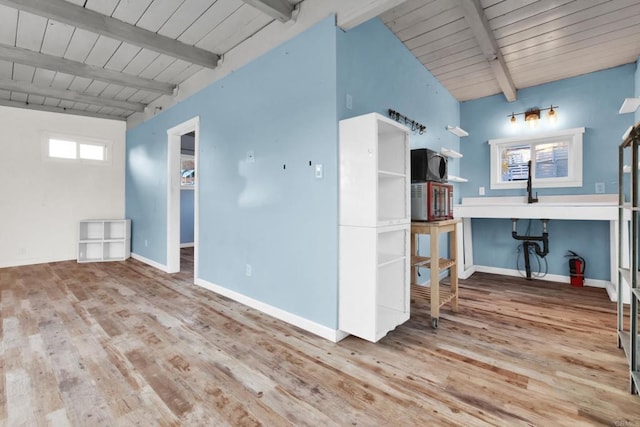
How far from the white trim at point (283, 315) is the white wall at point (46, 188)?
12.0ft

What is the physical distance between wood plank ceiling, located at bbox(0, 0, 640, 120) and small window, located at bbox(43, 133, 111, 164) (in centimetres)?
118

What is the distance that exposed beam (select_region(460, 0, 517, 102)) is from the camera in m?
2.31

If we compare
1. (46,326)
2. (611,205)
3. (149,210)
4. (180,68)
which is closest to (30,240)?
(149,210)

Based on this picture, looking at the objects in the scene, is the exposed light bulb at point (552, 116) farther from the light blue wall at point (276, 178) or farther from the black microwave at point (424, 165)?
the light blue wall at point (276, 178)

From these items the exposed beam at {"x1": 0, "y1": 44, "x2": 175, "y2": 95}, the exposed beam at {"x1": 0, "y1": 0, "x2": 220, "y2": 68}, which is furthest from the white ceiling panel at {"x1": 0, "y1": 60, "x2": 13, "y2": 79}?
the exposed beam at {"x1": 0, "y1": 0, "x2": 220, "y2": 68}

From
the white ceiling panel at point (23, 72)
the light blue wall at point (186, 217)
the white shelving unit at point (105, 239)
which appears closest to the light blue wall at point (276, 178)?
the white ceiling panel at point (23, 72)

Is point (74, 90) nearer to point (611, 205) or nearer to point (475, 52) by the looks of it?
point (475, 52)

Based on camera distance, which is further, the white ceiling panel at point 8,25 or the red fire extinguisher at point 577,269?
the red fire extinguisher at point 577,269

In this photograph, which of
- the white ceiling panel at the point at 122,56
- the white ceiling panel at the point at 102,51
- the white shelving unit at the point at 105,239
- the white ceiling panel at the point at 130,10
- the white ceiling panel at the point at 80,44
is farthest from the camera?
the white shelving unit at the point at 105,239

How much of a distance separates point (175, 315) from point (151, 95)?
361cm

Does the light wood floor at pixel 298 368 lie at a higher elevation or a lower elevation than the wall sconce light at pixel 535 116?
lower

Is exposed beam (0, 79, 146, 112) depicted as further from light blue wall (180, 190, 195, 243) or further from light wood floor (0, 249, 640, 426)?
light wood floor (0, 249, 640, 426)

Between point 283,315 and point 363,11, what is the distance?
7.88 feet

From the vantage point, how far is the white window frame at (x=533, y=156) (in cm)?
363
